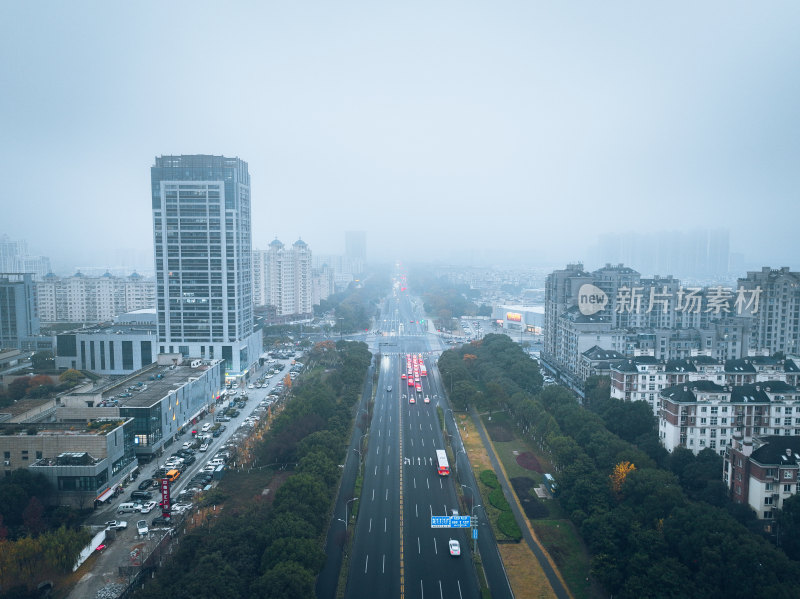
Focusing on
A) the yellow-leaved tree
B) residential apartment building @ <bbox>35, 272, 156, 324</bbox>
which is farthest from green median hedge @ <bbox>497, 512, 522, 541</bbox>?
residential apartment building @ <bbox>35, 272, 156, 324</bbox>

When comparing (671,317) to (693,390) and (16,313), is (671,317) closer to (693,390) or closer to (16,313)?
(693,390)

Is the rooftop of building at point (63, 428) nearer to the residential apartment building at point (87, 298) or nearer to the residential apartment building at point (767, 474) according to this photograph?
the residential apartment building at point (767, 474)

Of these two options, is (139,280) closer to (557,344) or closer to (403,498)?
(557,344)

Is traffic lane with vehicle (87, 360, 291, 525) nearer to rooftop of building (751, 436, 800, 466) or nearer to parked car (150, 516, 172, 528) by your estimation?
parked car (150, 516, 172, 528)

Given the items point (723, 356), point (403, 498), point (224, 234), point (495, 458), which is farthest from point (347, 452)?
point (723, 356)

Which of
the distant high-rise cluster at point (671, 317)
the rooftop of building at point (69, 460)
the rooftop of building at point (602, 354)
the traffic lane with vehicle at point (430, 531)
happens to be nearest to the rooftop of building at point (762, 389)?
the distant high-rise cluster at point (671, 317)

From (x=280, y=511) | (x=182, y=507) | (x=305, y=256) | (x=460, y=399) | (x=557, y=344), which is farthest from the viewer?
(x=305, y=256)
